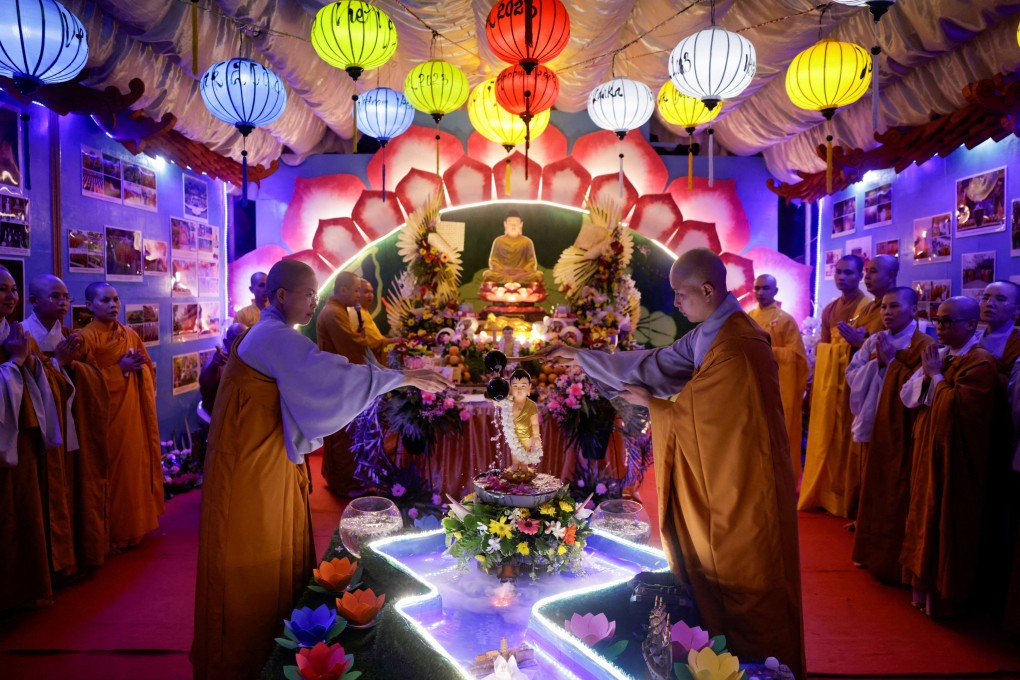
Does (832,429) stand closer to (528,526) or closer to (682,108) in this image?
(682,108)

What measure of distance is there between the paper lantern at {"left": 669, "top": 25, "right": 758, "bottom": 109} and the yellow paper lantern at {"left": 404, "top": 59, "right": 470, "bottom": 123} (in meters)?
2.39

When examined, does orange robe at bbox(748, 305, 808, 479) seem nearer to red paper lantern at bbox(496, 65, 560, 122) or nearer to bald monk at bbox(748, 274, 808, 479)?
bald monk at bbox(748, 274, 808, 479)

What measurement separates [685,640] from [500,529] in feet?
2.78

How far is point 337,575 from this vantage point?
105 inches

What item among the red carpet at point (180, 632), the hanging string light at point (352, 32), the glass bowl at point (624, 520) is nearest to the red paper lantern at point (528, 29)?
the hanging string light at point (352, 32)

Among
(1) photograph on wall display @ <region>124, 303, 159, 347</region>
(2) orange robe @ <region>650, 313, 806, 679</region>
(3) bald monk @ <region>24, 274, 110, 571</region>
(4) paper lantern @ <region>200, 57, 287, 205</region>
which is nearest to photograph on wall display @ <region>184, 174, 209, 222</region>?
(1) photograph on wall display @ <region>124, 303, 159, 347</region>

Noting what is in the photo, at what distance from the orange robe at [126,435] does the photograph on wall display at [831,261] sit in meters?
8.07

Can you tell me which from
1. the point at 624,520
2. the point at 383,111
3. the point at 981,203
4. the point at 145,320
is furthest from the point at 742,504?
the point at 145,320

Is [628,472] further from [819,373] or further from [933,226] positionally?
[933,226]

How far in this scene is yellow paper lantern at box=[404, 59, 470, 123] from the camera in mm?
Answer: 6484

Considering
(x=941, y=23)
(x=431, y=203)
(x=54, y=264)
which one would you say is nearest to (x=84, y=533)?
(x=54, y=264)

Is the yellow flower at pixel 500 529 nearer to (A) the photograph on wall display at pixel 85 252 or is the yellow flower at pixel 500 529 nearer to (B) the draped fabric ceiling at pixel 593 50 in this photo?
(B) the draped fabric ceiling at pixel 593 50

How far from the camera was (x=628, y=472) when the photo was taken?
6.39 m

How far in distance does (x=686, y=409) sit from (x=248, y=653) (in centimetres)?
225
